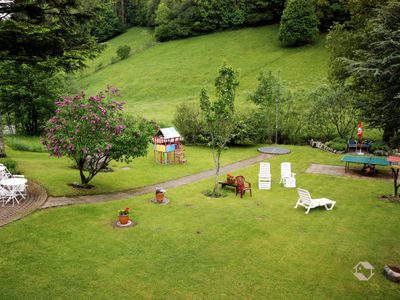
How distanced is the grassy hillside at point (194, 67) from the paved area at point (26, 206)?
86.7 feet

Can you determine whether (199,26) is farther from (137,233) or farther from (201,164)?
(137,233)

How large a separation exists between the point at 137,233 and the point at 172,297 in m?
4.23

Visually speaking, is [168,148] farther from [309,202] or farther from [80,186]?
[309,202]

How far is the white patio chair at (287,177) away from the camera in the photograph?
64.4ft

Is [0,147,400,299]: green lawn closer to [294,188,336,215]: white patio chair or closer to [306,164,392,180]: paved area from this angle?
[294,188,336,215]: white patio chair

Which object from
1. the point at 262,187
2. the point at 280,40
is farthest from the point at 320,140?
the point at 280,40

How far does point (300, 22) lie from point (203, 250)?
191 ft

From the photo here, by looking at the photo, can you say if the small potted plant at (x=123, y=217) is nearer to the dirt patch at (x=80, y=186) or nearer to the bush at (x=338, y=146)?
the dirt patch at (x=80, y=186)

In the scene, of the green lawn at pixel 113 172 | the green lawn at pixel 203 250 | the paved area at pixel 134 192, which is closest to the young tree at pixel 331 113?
the green lawn at pixel 113 172

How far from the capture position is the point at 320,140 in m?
33.0

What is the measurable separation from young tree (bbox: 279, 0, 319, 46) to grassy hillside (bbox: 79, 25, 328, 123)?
7.41 ft

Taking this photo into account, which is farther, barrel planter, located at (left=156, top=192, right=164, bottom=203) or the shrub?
the shrub

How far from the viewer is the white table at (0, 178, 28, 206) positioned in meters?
14.8

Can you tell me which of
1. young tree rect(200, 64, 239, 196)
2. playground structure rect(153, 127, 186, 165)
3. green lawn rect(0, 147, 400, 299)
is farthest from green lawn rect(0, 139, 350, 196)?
young tree rect(200, 64, 239, 196)
